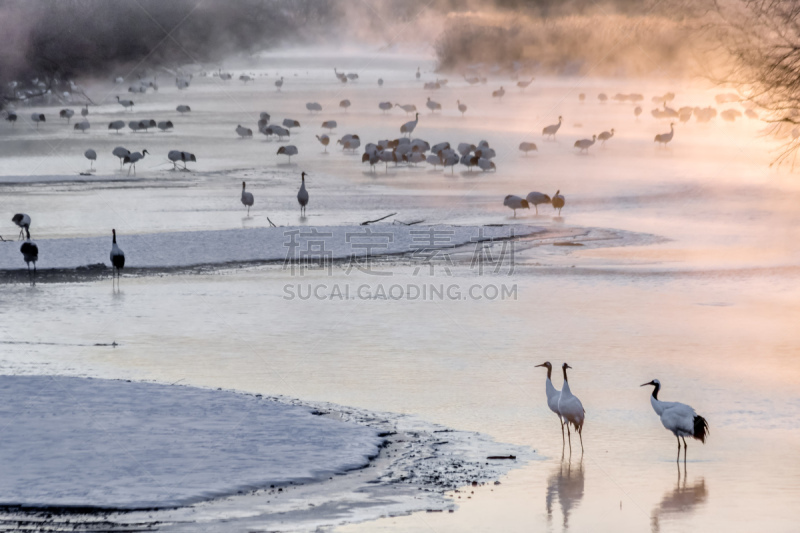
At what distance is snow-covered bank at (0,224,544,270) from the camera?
16.4m

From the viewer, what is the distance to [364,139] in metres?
35.1

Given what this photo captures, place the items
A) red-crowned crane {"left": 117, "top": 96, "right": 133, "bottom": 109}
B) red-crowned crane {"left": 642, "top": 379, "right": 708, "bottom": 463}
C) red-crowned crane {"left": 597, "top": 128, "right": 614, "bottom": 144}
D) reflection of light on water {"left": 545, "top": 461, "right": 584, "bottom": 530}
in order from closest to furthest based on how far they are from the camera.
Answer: reflection of light on water {"left": 545, "top": 461, "right": 584, "bottom": 530}, red-crowned crane {"left": 642, "top": 379, "right": 708, "bottom": 463}, red-crowned crane {"left": 597, "top": 128, "right": 614, "bottom": 144}, red-crowned crane {"left": 117, "top": 96, "right": 133, "bottom": 109}

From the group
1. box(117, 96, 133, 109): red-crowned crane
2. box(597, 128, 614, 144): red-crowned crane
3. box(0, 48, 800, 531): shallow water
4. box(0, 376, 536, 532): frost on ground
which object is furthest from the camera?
box(117, 96, 133, 109): red-crowned crane

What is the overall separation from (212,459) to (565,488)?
2.49 metres

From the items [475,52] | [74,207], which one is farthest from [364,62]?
[74,207]

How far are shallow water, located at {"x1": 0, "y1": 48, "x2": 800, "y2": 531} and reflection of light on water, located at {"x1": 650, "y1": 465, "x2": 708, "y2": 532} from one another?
19mm

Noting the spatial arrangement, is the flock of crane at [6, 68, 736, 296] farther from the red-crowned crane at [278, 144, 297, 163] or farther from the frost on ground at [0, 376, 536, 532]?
the frost on ground at [0, 376, 536, 532]

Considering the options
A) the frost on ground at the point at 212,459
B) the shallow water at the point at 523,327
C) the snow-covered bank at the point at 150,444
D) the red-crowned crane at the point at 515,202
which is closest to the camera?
the frost on ground at the point at 212,459

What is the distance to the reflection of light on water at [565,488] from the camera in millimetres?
7167

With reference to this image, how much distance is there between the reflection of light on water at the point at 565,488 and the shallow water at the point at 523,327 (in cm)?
2

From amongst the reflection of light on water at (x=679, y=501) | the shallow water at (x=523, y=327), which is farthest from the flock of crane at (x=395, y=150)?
the reflection of light on water at (x=679, y=501)

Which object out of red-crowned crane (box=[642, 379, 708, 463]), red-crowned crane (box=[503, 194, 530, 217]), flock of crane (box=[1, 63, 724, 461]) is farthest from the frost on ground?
red-crowned crane (box=[503, 194, 530, 217])

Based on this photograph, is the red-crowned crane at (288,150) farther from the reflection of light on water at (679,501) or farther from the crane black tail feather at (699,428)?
the reflection of light on water at (679,501)

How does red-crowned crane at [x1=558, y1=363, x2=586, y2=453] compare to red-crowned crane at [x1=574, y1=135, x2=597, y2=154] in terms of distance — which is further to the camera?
red-crowned crane at [x1=574, y1=135, x2=597, y2=154]
